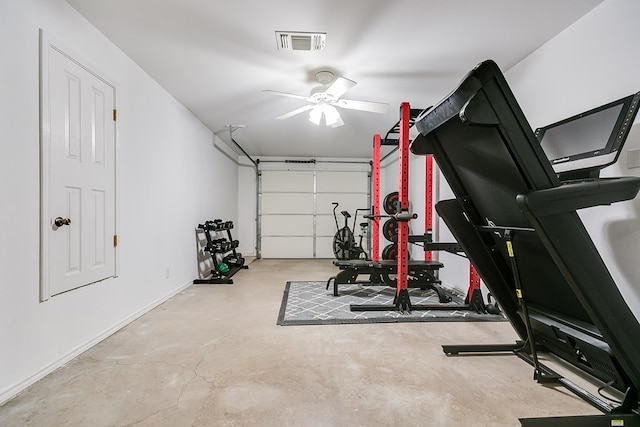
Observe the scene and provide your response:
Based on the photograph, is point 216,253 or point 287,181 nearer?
point 216,253

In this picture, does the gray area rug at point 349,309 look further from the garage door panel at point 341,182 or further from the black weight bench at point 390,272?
the garage door panel at point 341,182

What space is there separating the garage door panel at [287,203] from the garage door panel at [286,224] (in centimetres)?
14

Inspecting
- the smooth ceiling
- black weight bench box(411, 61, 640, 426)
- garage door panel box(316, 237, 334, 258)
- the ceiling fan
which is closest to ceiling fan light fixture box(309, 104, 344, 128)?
the ceiling fan

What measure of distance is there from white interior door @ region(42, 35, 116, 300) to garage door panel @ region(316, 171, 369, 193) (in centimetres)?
546

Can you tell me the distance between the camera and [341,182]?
7703mm

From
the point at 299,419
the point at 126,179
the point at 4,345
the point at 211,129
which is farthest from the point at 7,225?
the point at 211,129

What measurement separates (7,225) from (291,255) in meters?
6.19

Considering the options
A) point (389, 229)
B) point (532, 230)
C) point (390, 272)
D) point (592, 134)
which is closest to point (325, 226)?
point (389, 229)

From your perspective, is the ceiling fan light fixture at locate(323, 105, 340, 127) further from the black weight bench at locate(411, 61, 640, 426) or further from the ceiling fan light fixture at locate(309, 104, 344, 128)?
the black weight bench at locate(411, 61, 640, 426)

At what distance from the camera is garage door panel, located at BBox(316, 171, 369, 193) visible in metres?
7.67

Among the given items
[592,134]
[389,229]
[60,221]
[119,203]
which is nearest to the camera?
[592,134]

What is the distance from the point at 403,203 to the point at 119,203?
2.97 metres

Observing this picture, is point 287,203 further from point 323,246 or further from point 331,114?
point 331,114

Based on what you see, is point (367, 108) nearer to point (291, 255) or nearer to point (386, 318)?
point (386, 318)
